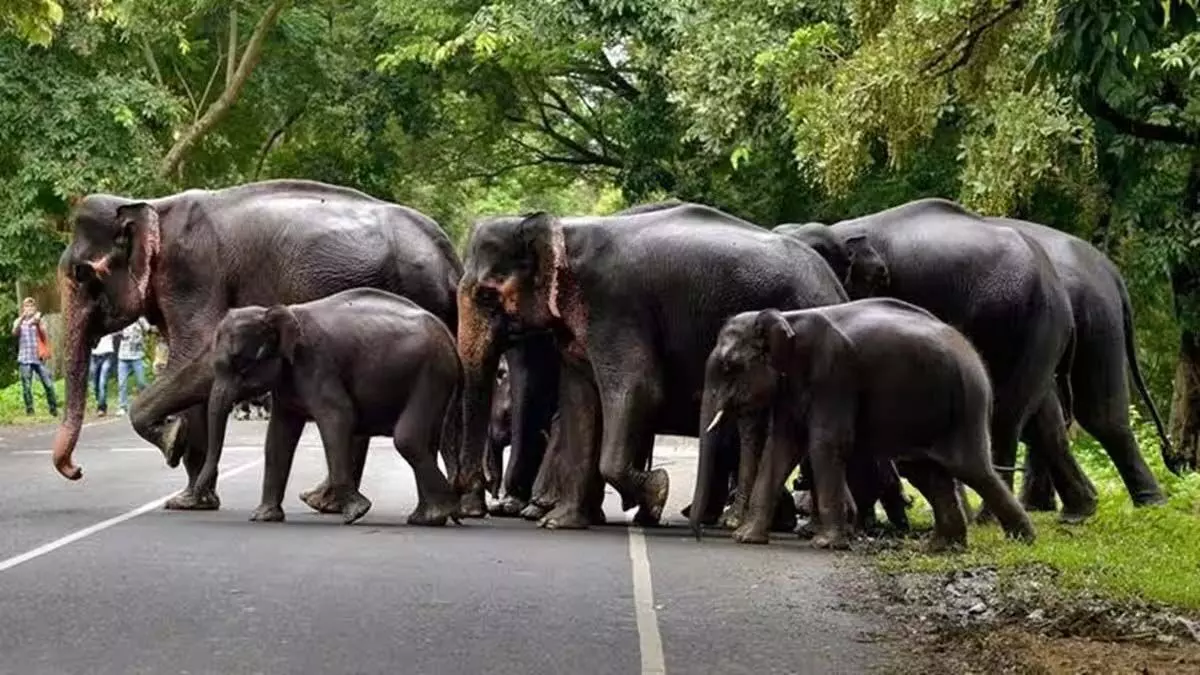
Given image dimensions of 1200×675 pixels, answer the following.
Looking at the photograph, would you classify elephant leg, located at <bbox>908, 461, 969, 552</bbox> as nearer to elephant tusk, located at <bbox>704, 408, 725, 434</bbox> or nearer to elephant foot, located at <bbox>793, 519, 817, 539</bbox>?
elephant foot, located at <bbox>793, 519, 817, 539</bbox>

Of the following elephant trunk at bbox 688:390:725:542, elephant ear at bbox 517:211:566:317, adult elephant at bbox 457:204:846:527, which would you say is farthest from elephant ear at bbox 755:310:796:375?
elephant ear at bbox 517:211:566:317

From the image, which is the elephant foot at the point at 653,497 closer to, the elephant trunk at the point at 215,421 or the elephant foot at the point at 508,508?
the elephant foot at the point at 508,508

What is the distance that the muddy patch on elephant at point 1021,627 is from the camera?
870cm

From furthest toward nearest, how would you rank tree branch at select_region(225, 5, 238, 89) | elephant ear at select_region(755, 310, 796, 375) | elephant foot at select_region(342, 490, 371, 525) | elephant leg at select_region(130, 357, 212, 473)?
tree branch at select_region(225, 5, 238, 89) < elephant leg at select_region(130, 357, 212, 473) < elephant foot at select_region(342, 490, 371, 525) < elephant ear at select_region(755, 310, 796, 375)

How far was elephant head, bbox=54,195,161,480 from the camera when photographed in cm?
1672

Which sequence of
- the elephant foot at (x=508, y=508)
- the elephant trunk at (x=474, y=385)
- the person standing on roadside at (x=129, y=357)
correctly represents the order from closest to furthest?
the elephant trunk at (x=474, y=385) → the elephant foot at (x=508, y=508) → the person standing on roadside at (x=129, y=357)

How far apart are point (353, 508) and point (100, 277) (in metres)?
3.73

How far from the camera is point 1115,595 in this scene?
1069 cm

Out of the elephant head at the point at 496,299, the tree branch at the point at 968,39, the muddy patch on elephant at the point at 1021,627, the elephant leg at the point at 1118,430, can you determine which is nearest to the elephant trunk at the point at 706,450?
the elephant head at the point at 496,299

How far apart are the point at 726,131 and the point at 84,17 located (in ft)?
39.2

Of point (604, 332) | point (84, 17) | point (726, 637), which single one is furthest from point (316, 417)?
point (84, 17)

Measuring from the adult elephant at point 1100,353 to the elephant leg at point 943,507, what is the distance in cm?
363

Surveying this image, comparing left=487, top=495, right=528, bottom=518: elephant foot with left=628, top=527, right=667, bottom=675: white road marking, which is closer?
left=628, top=527, right=667, bottom=675: white road marking

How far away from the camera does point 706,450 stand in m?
14.1
